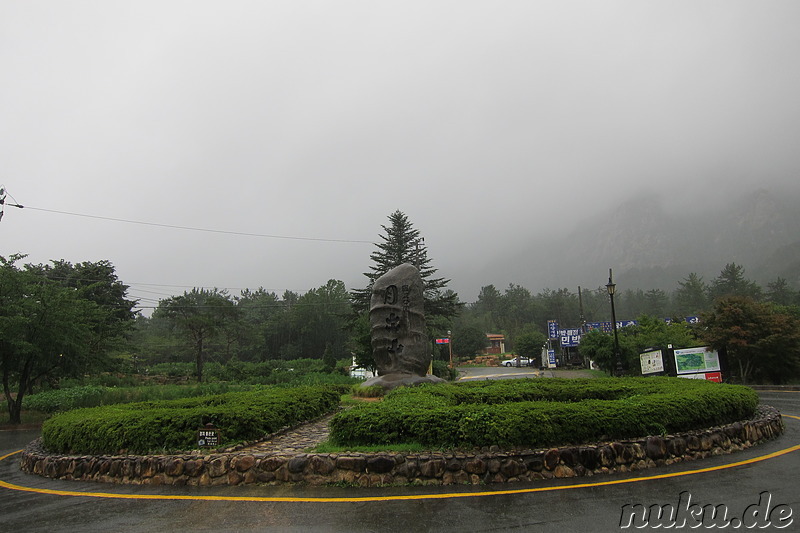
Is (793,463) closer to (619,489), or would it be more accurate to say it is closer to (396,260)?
(619,489)

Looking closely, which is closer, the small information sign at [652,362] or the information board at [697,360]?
the information board at [697,360]

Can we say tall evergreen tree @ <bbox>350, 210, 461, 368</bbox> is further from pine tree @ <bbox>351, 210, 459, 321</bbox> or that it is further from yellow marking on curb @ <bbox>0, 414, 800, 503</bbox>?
yellow marking on curb @ <bbox>0, 414, 800, 503</bbox>

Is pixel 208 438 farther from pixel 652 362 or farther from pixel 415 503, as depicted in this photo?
pixel 652 362

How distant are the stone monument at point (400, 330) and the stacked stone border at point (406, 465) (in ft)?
40.1

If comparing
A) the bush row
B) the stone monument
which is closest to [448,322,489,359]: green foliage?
the bush row

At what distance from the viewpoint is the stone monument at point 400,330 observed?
20.2m

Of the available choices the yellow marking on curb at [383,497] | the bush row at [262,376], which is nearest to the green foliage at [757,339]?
the yellow marking on curb at [383,497]

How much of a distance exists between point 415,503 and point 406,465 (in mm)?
899

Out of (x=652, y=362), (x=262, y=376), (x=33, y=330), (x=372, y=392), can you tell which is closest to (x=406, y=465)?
(x=372, y=392)

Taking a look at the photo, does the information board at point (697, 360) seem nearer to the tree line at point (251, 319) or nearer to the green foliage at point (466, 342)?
the tree line at point (251, 319)

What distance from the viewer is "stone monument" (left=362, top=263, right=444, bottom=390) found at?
20203 mm

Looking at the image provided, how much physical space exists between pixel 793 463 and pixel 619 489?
3.52 m

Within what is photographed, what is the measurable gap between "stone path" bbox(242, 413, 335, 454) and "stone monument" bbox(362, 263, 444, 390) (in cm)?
766

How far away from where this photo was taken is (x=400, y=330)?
20.4 metres
